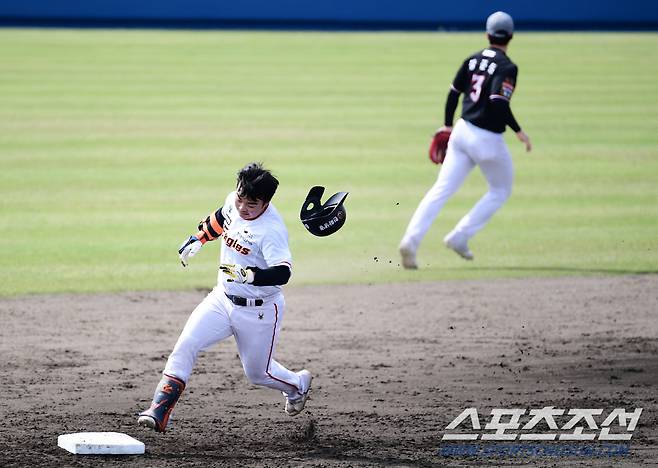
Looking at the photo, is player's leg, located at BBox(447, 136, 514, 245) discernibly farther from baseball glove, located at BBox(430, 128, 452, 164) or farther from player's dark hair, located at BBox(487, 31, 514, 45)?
player's dark hair, located at BBox(487, 31, 514, 45)

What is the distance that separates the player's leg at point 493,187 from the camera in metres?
10.5

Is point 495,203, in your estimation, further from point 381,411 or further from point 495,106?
point 381,411

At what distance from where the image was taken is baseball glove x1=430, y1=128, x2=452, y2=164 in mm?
10914

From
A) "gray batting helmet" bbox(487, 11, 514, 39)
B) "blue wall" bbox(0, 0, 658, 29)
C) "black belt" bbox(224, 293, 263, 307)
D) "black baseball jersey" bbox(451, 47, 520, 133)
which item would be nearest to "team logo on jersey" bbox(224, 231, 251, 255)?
"black belt" bbox(224, 293, 263, 307)

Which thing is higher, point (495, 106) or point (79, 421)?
point (495, 106)

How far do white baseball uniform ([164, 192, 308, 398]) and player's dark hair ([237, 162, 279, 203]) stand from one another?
18 centimetres

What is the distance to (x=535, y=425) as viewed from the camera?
263 inches

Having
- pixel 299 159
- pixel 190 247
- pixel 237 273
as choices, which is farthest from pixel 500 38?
pixel 299 159

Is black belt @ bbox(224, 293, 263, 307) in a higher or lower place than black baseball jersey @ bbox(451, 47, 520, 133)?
lower

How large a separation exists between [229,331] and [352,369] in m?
1.83

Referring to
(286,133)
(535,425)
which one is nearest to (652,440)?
(535,425)

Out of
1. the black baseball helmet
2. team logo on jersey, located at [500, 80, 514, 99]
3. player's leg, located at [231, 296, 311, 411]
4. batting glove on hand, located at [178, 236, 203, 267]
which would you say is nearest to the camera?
player's leg, located at [231, 296, 311, 411]

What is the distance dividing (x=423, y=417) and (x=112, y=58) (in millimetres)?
22920

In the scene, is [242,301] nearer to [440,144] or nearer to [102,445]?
[102,445]
